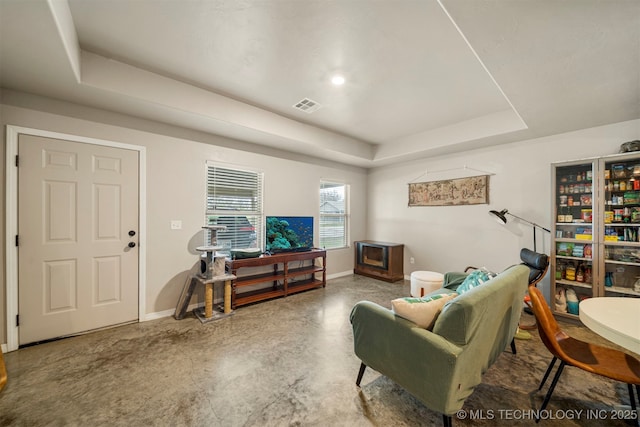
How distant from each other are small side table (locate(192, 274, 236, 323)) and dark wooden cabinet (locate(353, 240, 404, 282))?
290 centimetres

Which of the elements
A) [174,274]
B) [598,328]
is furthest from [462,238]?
[174,274]

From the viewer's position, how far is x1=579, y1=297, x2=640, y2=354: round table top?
1.18m

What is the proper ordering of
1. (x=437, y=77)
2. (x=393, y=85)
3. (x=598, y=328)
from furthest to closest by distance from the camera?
(x=393, y=85)
(x=437, y=77)
(x=598, y=328)

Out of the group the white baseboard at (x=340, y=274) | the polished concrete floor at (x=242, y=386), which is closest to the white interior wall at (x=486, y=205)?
the white baseboard at (x=340, y=274)

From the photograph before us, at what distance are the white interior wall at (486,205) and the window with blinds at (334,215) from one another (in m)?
0.84

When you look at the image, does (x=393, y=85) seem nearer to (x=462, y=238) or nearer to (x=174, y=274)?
(x=462, y=238)

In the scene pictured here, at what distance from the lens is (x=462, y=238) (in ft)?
13.8

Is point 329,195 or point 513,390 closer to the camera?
point 513,390

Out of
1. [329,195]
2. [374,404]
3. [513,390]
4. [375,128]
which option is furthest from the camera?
[329,195]

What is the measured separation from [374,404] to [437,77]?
3.02 metres

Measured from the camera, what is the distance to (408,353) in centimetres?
148

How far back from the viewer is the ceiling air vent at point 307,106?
311 cm

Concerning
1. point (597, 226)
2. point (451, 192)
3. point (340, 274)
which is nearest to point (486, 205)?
point (451, 192)

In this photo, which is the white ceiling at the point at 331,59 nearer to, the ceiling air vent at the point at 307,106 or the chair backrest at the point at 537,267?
the ceiling air vent at the point at 307,106
